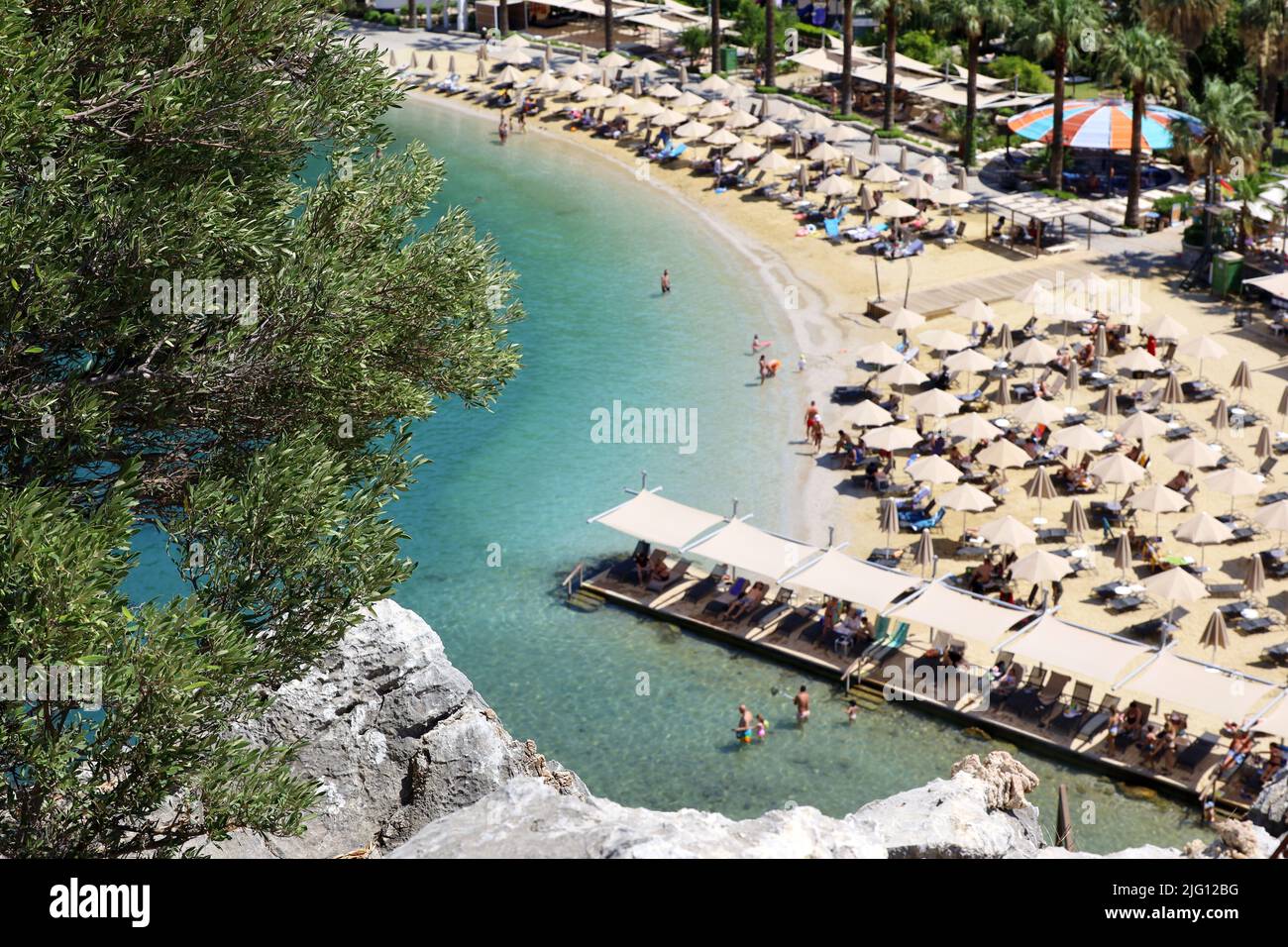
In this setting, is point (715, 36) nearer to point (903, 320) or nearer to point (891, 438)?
point (903, 320)

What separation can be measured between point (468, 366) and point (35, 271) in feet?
23.9

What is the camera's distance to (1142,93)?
64.9m

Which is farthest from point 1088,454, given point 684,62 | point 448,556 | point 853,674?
point 684,62

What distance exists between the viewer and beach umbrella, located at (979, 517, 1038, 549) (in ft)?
134

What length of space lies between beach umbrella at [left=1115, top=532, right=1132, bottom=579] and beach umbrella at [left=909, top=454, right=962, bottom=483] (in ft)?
16.9

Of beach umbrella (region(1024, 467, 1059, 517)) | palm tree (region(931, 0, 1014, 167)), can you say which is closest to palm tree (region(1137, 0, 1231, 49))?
palm tree (region(931, 0, 1014, 167))

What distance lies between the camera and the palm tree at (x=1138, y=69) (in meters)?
64.0

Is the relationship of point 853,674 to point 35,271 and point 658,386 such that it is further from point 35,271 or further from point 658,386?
point 35,271

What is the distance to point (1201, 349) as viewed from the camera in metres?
51.6

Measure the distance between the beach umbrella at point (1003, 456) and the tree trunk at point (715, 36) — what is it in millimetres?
50559

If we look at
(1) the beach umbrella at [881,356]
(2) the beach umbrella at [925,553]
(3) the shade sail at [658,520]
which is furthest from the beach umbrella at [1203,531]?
(1) the beach umbrella at [881,356]

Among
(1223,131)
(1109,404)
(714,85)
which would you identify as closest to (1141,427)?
(1109,404)

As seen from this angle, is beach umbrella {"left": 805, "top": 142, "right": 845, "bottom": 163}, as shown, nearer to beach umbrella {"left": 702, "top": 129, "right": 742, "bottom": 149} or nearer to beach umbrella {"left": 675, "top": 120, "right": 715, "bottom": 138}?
beach umbrella {"left": 702, "top": 129, "right": 742, "bottom": 149}

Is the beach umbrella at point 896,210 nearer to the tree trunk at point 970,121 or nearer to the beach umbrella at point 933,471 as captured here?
the tree trunk at point 970,121
